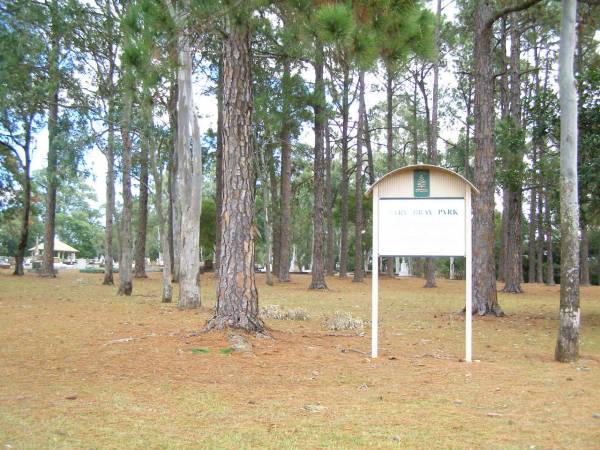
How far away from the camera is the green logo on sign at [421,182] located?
25.3 ft

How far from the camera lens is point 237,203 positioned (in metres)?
8.03

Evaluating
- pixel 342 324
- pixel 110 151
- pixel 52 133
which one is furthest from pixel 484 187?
pixel 52 133

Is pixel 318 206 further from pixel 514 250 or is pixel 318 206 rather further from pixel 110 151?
pixel 110 151

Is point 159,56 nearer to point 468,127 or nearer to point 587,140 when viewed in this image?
point 587,140

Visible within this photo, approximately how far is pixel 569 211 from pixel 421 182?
1915 millimetres

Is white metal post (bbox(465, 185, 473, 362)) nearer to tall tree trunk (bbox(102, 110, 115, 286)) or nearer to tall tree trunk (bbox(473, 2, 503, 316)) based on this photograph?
tall tree trunk (bbox(473, 2, 503, 316))

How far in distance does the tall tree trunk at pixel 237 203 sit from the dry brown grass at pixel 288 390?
0.48m

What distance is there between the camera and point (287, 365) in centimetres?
685

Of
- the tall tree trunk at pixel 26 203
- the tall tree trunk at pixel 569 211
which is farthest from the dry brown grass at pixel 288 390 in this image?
the tall tree trunk at pixel 26 203

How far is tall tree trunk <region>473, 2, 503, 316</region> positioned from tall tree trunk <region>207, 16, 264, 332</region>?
21.1ft

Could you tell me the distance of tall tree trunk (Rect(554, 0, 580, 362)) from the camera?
7.14m

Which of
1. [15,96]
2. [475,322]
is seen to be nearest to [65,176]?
[15,96]

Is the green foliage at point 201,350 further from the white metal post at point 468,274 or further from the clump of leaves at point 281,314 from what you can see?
the clump of leaves at point 281,314

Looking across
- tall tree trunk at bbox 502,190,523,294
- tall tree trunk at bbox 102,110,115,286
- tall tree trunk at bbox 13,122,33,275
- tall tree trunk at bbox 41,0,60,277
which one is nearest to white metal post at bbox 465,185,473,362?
tall tree trunk at bbox 41,0,60,277
